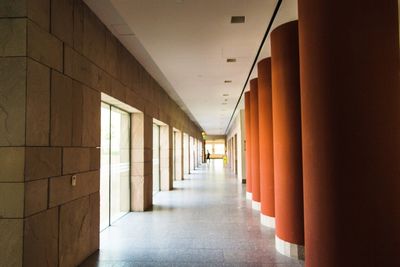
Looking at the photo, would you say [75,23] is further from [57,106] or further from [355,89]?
[355,89]

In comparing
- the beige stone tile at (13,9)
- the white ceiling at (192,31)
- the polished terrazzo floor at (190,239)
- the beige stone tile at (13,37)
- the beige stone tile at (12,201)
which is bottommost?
the polished terrazzo floor at (190,239)

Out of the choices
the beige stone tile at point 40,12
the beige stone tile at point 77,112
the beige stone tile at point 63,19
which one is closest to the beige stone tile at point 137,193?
the beige stone tile at point 77,112

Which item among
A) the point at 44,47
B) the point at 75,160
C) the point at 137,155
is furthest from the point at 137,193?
the point at 44,47

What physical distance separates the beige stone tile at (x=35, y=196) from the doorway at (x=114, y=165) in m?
3.10

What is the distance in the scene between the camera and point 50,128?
390cm

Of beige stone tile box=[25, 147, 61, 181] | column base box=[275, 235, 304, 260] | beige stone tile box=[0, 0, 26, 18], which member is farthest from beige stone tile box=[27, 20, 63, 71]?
Answer: column base box=[275, 235, 304, 260]

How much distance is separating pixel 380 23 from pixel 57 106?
13.1 ft

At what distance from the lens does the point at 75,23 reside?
4.61 metres

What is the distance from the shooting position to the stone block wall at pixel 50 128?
3340 mm

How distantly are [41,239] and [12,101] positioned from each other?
1.66 metres

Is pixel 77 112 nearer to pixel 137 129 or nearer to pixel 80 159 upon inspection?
pixel 80 159

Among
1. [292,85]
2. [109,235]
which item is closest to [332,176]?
[292,85]

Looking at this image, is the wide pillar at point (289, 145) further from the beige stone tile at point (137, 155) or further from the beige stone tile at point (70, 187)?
the beige stone tile at point (137, 155)

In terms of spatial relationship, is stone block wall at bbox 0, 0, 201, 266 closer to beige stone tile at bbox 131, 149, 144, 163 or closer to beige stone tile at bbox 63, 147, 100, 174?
beige stone tile at bbox 63, 147, 100, 174
